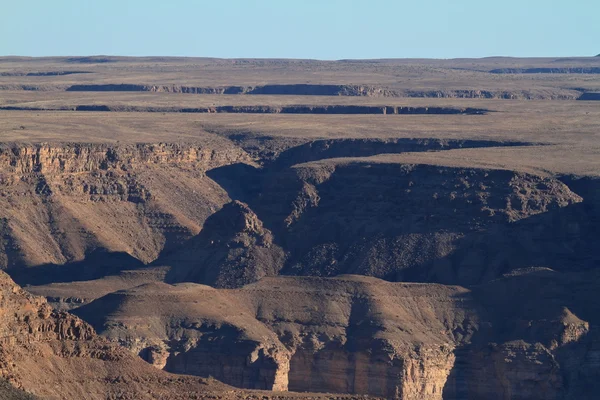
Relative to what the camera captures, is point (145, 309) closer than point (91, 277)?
Yes

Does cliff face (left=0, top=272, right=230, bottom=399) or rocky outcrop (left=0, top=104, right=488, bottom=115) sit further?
rocky outcrop (left=0, top=104, right=488, bottom=115)

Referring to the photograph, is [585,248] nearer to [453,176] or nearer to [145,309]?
[453,176]

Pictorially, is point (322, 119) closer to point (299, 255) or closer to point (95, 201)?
point (95, 201)

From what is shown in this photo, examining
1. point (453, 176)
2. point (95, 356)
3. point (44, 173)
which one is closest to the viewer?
Result: point (95, 356)

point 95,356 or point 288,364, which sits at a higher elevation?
point 95,356

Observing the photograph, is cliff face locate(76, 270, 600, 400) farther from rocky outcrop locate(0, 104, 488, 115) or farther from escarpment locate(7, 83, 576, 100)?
escarpment locate(7, 83, 576, 100)

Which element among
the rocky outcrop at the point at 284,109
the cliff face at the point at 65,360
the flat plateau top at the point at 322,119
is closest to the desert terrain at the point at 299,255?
the cliff face at the point at 65,360

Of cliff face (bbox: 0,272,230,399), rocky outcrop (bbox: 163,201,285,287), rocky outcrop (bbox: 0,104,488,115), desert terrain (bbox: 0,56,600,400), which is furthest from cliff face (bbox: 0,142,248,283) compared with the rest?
cliff face (bbox: 0,272,230,399)

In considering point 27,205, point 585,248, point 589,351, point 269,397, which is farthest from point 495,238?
point 269,397

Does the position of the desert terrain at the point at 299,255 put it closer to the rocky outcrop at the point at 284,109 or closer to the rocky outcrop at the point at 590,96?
the rocky outcrop at the point at 284,109
